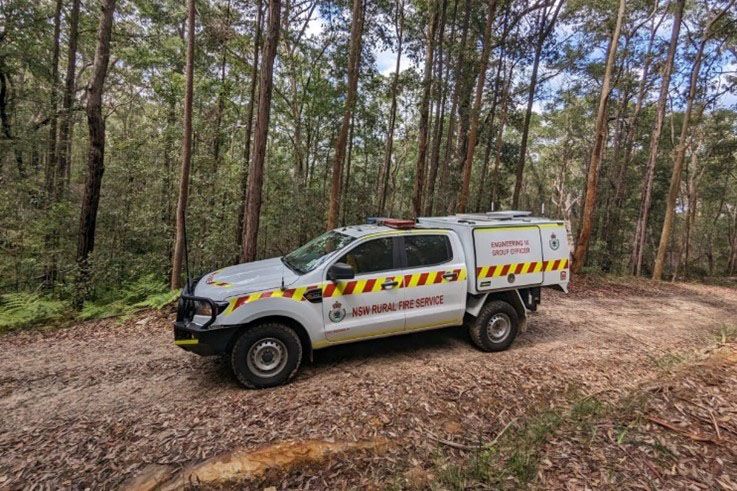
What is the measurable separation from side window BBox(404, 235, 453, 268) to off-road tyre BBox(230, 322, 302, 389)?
1.80m

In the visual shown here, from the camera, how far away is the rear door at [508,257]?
5119mm

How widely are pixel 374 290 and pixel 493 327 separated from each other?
2.01m

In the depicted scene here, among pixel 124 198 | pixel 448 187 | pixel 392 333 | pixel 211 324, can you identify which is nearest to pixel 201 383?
pixel 211 324

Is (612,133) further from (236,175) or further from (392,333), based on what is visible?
(392,333)

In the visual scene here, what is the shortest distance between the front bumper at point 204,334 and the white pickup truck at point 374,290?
0.01 m

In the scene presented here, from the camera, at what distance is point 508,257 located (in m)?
5.28

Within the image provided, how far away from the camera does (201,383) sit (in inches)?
168

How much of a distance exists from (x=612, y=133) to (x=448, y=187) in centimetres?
1509

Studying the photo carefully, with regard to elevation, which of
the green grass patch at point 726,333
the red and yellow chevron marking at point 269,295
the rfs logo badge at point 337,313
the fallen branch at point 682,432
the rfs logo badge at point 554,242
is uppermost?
the rfs logo badge at point 554,242

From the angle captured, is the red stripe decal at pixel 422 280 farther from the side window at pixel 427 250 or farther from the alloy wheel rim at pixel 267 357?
the alloy wheel rim at pixel 267 357

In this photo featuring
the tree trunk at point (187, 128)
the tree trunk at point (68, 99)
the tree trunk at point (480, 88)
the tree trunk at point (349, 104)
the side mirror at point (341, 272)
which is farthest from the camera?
the tree trunk at point (480, 88)

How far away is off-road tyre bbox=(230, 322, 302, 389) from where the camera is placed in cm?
401

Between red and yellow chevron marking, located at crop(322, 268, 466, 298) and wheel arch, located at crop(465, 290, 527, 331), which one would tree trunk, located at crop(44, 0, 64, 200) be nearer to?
red and yellow chevron marking, located at crop(322, 268, 466, 298)

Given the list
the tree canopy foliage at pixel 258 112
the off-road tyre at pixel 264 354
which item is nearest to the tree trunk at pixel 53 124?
the tree canopy foliage at pixel 258 112
